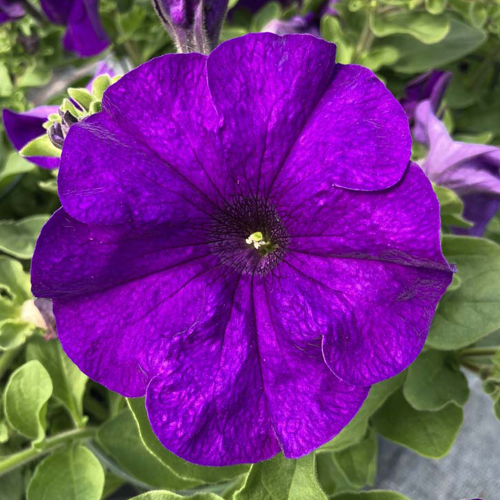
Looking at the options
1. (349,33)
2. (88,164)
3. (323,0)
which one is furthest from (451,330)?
(323,0)

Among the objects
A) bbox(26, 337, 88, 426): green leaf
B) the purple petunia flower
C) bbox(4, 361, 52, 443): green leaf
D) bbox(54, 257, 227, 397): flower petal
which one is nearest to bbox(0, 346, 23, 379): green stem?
bbox(26, 337, 88, 426): green leaf

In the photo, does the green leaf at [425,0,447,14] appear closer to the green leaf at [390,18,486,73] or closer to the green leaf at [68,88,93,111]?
the green leaf at [390,18,486,73]

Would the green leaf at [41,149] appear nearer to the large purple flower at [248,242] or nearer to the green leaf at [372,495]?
the large purple flower at [248,242]

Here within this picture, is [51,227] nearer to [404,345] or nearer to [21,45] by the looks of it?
[404,345]

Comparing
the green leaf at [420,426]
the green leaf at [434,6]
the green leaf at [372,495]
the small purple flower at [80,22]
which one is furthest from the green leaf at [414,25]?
the green leaf at [372,495]

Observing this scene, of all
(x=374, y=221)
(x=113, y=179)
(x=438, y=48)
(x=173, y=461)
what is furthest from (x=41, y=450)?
(x=438, y=48)

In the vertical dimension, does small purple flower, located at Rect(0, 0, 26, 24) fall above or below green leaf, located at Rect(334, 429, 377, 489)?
above

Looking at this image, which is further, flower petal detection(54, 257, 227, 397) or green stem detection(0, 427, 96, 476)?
green stem detection(0, 427, 96, 476)
